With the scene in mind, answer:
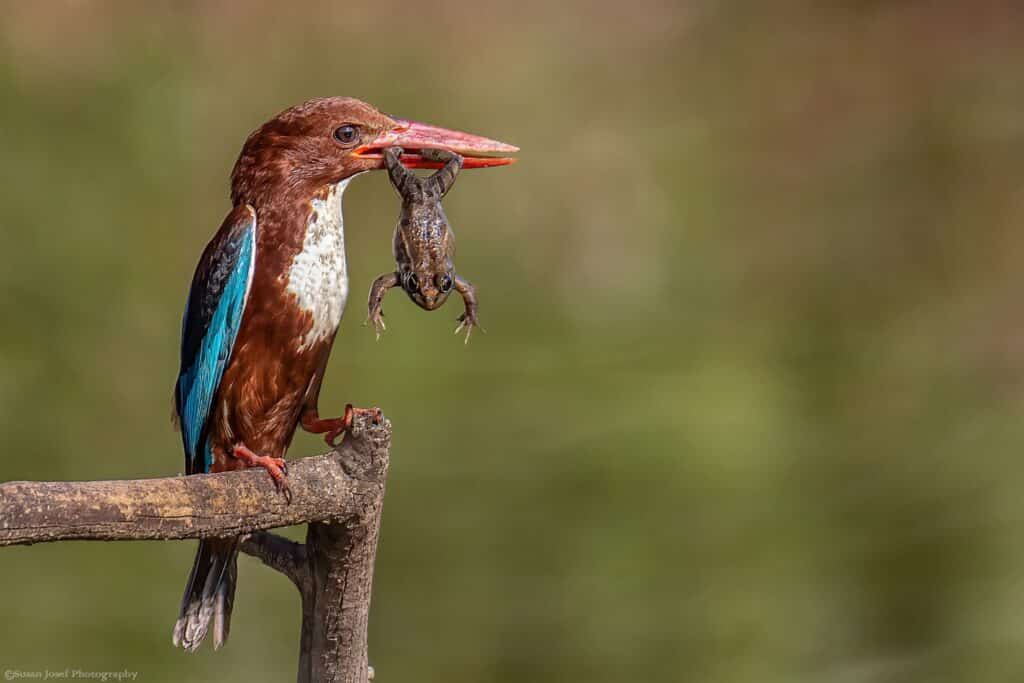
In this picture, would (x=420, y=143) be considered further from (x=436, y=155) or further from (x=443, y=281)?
(x=443, y=281)

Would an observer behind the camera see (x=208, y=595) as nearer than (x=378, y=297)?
No

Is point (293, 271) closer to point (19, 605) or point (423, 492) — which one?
point (423, 492)

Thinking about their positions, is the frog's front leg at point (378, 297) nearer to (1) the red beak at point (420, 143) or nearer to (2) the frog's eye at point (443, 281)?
(2) the frog's eye at point (443, 281)

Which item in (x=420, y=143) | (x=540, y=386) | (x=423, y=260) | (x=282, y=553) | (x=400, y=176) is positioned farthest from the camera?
(x=540, y=386)

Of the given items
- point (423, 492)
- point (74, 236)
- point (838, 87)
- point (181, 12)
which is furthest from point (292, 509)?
point (838, 87)

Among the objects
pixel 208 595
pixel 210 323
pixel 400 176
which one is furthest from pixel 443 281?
pixel 208 595

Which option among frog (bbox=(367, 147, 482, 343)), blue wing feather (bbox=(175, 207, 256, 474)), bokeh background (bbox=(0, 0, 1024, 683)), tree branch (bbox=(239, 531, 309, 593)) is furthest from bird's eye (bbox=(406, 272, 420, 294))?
bokeh background (bbox=(0, 0, 1024, 683))

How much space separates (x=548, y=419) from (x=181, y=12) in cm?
161

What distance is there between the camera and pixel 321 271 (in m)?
1.98

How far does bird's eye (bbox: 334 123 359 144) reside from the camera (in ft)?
6.47

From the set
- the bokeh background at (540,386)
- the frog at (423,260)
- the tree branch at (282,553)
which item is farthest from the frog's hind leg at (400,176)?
the bokeh background at (540,386)

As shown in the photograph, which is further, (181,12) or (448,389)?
(181,12)

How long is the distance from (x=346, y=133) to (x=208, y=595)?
66 centimetres

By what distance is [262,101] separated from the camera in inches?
176
